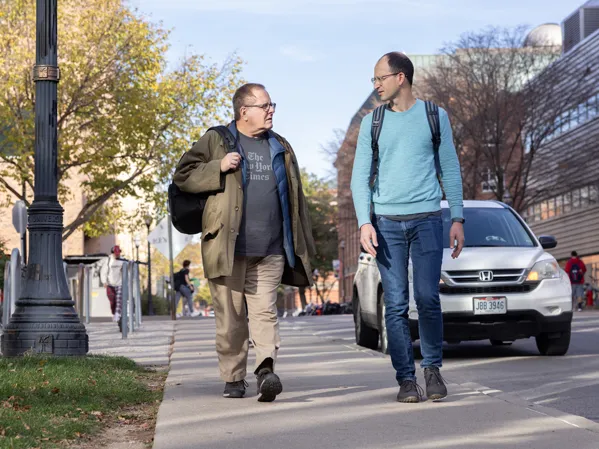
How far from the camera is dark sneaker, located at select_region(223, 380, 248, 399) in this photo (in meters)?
6.93

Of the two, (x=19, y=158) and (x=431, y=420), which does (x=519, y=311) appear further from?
(x=19, y=158)

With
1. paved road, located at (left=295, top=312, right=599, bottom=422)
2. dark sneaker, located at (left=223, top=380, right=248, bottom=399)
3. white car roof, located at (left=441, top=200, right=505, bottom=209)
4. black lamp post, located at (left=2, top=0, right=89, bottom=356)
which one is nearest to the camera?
dark sneaker, located at (left=223, top=380, right=248, bottom=399)

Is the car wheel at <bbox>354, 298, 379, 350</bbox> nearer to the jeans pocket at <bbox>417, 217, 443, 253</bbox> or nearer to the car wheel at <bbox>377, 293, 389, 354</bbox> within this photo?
the car wheel at <bbox>377, 293, 389, 354</bbox>

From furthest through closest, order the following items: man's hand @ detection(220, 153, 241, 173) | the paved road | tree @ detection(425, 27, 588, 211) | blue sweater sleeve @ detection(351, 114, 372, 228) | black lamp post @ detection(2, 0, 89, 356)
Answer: tree @ detection(425, 27, 588, 211)
black lamp post @ detection(2, 0, 89, 356)
the paved road
blue sweater sleeve @ detection(351, 114, 372, 228)
man's hand @ detection(220, 153, 241, 173)

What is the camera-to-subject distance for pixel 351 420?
5.88m

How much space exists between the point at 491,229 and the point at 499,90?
28840 mm

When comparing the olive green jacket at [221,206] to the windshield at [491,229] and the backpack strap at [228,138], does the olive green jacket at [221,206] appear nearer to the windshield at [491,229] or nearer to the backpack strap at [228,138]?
the backpack strap at [228,138]

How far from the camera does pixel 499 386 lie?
901 cm

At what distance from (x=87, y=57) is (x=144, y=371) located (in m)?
21.3

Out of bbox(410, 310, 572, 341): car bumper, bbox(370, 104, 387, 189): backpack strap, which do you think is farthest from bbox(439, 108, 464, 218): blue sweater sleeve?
bbox(410, 310, 572, 341): car bumper

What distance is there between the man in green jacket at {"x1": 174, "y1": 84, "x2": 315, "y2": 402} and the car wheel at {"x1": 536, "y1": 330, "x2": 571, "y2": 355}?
5676mm

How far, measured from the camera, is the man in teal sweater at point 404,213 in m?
6.68

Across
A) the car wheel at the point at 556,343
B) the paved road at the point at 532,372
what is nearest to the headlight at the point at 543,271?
the car wheel at the point at 556,343

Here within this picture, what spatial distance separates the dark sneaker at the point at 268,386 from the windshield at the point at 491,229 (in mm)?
5767
